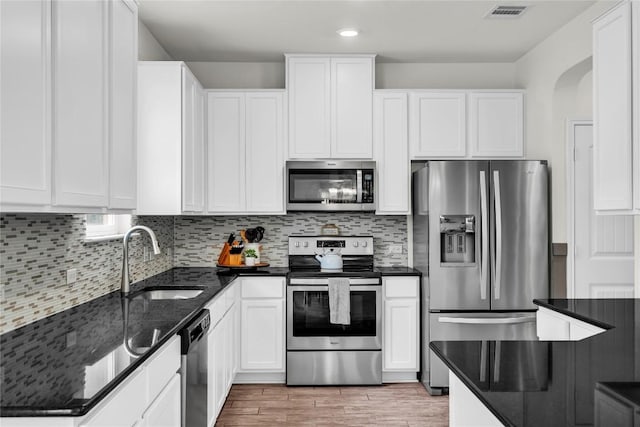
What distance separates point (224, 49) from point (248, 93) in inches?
15.9

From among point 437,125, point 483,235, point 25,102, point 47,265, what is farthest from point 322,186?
point 25,102

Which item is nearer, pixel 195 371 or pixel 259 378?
pixel 195 371

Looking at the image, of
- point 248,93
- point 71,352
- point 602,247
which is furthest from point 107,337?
point 602,247

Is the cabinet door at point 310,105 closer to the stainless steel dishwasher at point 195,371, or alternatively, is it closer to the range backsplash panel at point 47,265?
the range backsplash panel at point 47,265

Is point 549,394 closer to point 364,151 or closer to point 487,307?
point 487,307

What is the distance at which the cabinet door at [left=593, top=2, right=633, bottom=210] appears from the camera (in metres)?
2.23

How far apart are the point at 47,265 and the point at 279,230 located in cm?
250

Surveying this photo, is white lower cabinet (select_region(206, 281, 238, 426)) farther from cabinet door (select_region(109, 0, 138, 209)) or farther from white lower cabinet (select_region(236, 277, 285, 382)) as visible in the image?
cabinet door (select_region(109, 0, 138, 209))

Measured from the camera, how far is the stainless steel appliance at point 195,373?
2.34 meters

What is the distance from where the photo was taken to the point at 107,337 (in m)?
1.95

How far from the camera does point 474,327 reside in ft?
13.0

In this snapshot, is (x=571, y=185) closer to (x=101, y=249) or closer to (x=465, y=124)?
(x=465, y=124)

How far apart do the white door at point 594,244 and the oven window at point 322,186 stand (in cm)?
172

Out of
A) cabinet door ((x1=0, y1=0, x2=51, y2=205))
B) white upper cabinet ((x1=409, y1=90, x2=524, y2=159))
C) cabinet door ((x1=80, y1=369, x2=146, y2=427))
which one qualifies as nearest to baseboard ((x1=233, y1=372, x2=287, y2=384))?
white upper cabinet ((x1=409, y1=90, x2=524, y2=159))
